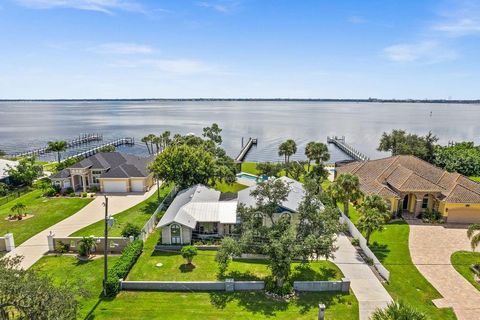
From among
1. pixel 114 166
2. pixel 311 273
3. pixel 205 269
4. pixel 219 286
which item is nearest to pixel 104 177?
pixel 114 166

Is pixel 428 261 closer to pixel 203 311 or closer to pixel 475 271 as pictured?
pixel 475 271

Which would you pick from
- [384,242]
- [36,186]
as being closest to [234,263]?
[384,242]

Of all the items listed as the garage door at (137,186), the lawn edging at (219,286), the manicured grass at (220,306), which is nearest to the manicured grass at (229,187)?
the garage door at (137,186)

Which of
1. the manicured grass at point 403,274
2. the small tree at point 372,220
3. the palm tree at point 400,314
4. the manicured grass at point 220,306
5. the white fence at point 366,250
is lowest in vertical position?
the manicured grass at point 220,306

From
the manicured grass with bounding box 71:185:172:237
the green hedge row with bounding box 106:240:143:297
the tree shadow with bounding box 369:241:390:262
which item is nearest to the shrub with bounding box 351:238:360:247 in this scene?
the tree shadow with bounding box 369:241:390:262

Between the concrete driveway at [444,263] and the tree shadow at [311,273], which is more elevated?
the concrete driveway at [444,263]

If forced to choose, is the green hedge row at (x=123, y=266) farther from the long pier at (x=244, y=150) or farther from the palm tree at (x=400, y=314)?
the long pier at (x=244, y=150)

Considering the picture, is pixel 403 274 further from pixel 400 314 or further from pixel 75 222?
pixel 75 222
